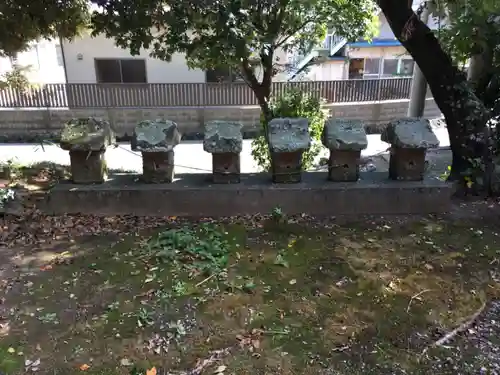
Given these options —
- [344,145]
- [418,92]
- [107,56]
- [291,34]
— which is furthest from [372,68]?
[344,145]

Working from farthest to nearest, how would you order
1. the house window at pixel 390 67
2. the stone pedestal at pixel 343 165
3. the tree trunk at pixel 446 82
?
the house window at pixel 390 67, the tree trunk at pixel 446 82, the stone pedestal at pixel 343 165

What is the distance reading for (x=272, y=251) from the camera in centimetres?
346

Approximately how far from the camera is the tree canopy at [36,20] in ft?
13.3

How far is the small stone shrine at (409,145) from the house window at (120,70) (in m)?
12.3

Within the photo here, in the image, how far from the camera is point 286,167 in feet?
13.2

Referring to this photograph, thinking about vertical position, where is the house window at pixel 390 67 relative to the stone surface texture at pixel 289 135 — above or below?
above

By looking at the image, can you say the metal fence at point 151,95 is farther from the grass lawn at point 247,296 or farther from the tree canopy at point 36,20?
the grass lawn at point 247,296

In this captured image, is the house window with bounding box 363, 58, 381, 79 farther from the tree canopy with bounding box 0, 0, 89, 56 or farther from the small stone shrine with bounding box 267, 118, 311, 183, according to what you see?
the small stone shrine with bounding box 267, 118, 311, 183

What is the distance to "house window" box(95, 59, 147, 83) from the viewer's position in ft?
48.6

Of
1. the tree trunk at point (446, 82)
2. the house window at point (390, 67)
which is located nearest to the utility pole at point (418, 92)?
the tree trunk at point (446, 82)

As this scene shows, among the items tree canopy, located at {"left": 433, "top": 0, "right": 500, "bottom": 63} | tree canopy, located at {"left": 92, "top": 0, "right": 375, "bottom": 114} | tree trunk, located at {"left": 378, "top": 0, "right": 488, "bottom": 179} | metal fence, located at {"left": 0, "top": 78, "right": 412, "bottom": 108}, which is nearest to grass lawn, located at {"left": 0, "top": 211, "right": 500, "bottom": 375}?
tree trunk, located at {"left": 378, "top": 0, "right": 488, "bottom": 179}

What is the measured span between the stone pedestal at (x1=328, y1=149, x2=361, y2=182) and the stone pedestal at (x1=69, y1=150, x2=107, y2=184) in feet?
6.84

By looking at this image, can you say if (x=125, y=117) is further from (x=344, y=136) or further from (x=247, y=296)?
(x=247, y=296)

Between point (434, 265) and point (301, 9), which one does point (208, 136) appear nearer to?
point (434, 265)
